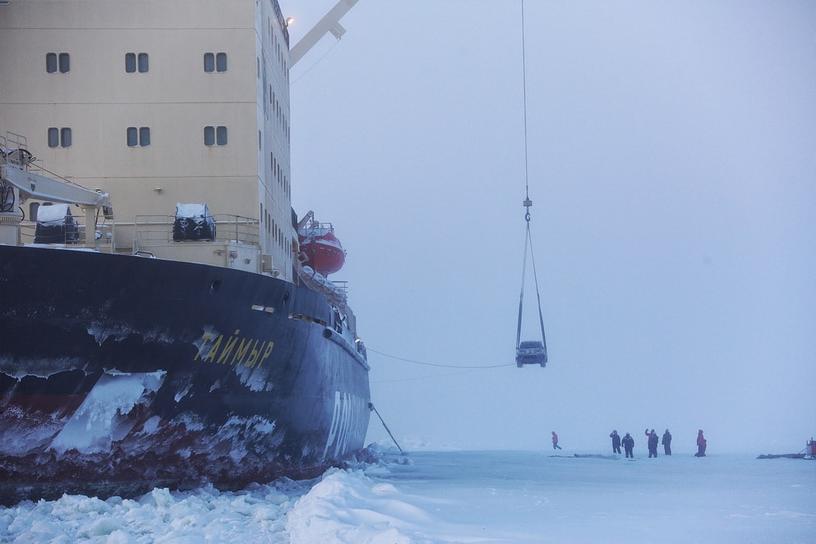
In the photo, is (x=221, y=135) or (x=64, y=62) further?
(x=221, y=135)

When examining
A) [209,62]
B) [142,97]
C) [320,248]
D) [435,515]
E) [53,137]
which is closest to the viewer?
[435,515]

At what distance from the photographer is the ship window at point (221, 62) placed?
18812 millimetres

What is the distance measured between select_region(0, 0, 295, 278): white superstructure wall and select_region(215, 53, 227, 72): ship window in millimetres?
17

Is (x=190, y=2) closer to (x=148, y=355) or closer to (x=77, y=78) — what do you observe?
(x=77, y=78)

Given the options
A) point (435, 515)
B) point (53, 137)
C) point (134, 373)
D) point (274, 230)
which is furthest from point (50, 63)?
point (435, 515)

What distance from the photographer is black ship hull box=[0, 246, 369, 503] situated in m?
13.2

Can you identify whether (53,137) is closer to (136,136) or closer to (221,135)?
(136,136)

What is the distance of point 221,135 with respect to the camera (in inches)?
731

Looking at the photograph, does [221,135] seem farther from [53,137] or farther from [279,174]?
[279,174]

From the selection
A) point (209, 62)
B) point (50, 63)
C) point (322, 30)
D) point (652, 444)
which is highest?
point (322, 30)

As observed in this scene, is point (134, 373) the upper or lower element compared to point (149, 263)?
lower

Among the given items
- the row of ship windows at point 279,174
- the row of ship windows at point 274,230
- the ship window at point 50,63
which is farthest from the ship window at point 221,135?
the ship window at point 50,63

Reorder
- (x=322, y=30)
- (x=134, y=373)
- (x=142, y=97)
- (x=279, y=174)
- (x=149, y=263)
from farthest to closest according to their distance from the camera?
(x=322, y=30), (x=279, y=174), (x=142, y=97), (x=149, y=263), (x=134, y=373)

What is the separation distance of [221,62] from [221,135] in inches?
51.9
